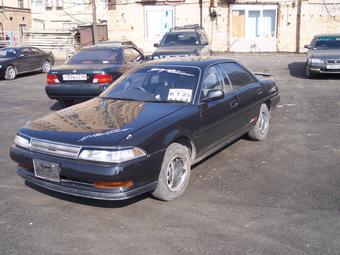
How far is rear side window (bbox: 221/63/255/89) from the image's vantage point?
5723 mm

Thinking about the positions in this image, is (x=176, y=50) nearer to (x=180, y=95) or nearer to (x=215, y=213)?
(x=180, y=95)

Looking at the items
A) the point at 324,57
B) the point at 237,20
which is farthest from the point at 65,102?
the point at 237,20

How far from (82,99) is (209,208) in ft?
19.1

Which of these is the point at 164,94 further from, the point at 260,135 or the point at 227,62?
the point at 260,135

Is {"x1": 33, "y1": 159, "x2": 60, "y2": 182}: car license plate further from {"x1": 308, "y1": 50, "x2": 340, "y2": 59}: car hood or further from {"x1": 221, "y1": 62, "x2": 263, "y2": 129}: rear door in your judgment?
{"x1": 308, "y1": 50, "x2": 340, "y2": 59}: car hood

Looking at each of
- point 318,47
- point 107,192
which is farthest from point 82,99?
point 318,47

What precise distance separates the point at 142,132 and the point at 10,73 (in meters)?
13.7

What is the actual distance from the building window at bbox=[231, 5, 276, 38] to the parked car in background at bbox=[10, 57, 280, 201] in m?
20.6

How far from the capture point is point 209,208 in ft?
13.8

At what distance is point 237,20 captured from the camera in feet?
84.1

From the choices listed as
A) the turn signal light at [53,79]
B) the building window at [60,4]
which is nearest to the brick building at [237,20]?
the building window at [60,4]

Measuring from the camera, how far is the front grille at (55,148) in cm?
387

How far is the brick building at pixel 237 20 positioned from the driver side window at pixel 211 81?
21062 millimetres

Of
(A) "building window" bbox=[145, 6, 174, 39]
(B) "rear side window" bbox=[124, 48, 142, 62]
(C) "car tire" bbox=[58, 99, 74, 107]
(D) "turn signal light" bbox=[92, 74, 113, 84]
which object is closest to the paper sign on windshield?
(D) "turn signal light" bbox=[92, 74, 113, 84]
